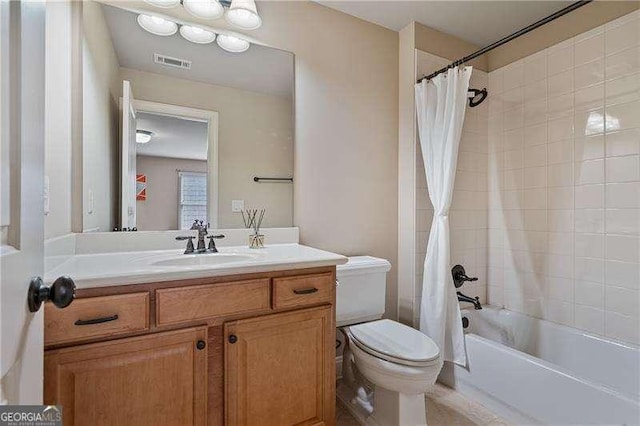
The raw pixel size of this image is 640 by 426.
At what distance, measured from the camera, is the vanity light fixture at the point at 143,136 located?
156 cm

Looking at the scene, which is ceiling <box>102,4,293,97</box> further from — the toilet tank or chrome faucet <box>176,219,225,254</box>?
the toilet tank

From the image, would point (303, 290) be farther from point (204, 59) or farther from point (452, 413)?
point (204, 59)

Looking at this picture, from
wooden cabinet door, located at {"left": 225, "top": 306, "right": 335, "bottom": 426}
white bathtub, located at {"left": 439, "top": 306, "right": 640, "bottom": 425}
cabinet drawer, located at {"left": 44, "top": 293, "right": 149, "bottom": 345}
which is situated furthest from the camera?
white bathtub, located at {"left": 439, "top": 306, "right": 640, "bottom": 425}

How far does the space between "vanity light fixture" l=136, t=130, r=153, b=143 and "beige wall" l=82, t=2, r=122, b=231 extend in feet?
0.29

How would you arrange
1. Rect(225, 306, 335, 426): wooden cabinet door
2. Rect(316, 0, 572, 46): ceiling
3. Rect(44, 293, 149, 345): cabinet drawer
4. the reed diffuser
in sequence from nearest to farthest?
1. Rect(44, 293, 149, 345): cabinet drawer
2. Rect(225, 306, 335, 426): wooden cabinet door
3. the reed diffuser
4. Rect(316, 0, 572, 46): ceiling

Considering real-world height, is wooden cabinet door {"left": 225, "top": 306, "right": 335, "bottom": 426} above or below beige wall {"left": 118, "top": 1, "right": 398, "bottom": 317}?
below

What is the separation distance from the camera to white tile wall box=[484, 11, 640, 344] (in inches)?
67.9

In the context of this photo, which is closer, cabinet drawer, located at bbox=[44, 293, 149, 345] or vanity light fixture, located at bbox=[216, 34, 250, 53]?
cabinet drawer, located at bbox=[44, 293, 149, 345]

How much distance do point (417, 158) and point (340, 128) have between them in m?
0.57

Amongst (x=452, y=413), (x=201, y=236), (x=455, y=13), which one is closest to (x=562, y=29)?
(x=455, y=13)

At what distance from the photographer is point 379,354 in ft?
4.63

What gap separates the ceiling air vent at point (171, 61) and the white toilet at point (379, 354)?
1358mm

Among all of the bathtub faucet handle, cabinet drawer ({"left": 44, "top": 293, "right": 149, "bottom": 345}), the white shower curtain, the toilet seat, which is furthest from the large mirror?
the bathtub faucet handle

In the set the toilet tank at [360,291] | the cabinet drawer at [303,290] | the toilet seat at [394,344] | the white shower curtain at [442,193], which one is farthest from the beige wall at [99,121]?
the white shower curtain at [442,193]
